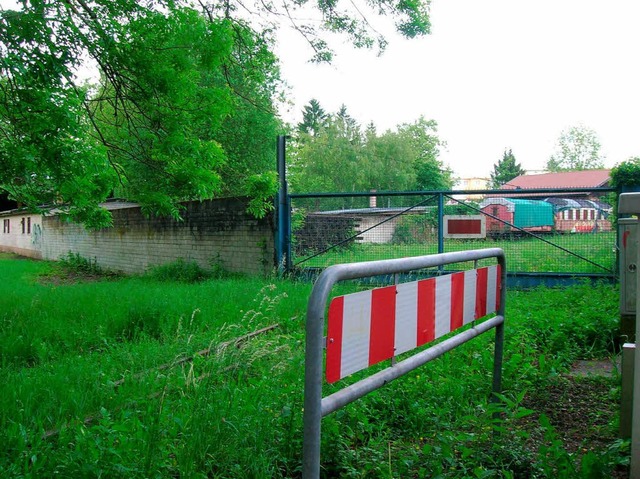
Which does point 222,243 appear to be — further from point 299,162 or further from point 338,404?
point 299,162

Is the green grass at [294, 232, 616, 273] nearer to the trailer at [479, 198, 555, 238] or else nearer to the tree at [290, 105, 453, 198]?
the trailer at [479, 198, 555, 238]

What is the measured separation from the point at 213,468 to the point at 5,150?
5.61 m

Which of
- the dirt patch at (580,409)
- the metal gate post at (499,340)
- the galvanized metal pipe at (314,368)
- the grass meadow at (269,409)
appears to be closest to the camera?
the galvanized metal pipe at (314,368)

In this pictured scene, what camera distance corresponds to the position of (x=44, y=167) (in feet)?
22.4

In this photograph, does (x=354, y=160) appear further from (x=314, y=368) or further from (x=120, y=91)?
(x=314, y=368)

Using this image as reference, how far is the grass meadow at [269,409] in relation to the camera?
9.20 ft

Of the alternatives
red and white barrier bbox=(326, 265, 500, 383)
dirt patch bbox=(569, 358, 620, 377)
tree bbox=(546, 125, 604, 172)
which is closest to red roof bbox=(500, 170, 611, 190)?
tree bbox=(546, 125, 604, 172)

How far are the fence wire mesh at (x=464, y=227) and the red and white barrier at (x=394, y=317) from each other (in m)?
7.25

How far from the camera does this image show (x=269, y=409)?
3412 millimetres

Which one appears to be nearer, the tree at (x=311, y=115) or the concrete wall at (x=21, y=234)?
the concrete wall at (x=21, y=234)

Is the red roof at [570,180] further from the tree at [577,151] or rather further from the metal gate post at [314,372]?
the metal gate post at [314,372]

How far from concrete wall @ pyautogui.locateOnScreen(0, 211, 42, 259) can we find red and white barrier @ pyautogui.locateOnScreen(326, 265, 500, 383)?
98.5 feet

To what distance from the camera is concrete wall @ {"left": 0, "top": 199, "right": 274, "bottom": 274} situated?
12.6 metres

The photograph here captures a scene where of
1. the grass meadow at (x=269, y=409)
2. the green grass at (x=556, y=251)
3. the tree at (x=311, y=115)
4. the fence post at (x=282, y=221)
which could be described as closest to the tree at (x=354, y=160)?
the tree at (x=311, y=115)
